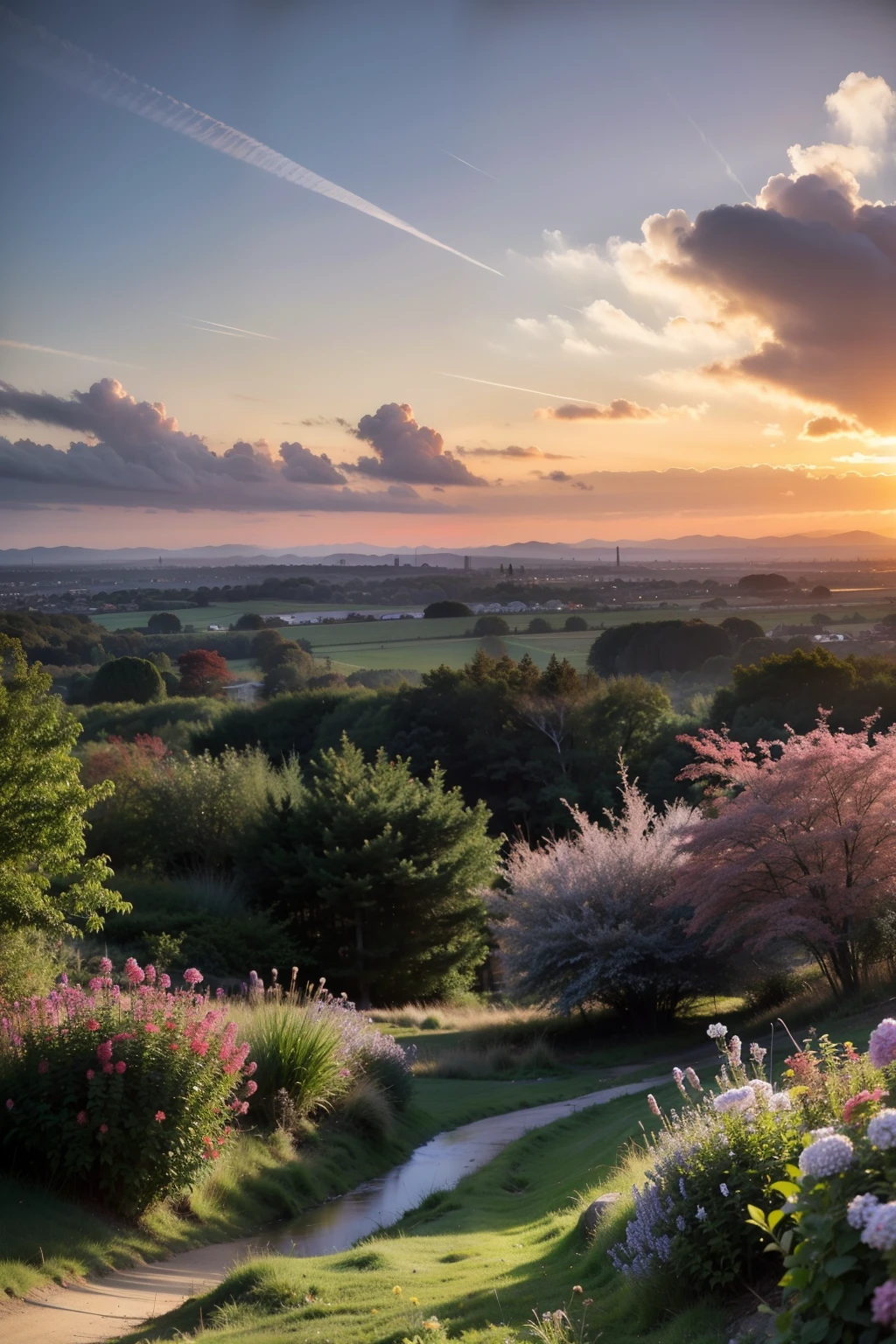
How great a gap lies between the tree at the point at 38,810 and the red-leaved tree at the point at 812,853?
10.0 meters

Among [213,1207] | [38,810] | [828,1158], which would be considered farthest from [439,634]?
[828,1158]

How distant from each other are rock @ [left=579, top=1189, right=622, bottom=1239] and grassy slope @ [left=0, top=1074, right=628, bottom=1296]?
151 inches

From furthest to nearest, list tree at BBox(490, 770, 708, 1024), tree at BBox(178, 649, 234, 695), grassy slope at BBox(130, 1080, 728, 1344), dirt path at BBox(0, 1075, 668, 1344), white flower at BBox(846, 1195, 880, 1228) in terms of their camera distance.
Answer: tree at BBox(178, 649, 234, 695)
tree at BBox(490, 770, 708, 1024)
dirt path at BBox(0, 1075, 668, 1344)
grassy slope at BBox(130, 1080, 728, 1344)
white flower at BBox(846, 1195, 880, 1228)

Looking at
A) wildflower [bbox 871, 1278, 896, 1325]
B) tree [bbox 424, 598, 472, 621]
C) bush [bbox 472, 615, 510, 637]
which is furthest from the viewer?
tree [bbox 424, 598, 472, 621]

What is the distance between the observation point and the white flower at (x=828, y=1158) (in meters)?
3.24

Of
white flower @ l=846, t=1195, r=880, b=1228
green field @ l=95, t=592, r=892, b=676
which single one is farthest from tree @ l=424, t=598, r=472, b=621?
white flower @ l=846, t=1195, r=880, b=1228

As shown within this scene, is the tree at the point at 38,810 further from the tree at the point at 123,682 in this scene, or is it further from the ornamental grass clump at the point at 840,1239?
the tree at the point at 123,682

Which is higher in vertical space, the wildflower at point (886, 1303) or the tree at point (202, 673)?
the wildflower at point (886, 1303)

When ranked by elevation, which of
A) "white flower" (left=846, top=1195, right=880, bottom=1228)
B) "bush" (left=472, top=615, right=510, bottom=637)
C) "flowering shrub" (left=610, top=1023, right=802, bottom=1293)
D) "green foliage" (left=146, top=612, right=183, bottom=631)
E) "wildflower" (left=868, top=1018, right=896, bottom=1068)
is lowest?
"flowering shrub" (left=610, top=1023, right=802, bottom=1293)

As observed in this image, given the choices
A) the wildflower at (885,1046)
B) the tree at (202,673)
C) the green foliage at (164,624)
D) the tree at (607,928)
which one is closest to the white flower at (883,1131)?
the wildflower at (885,1046)

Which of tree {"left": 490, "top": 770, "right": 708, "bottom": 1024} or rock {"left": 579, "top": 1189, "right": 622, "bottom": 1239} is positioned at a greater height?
rock {"left": 579, "top": 1189, "right": 622, "bottom": 1239}

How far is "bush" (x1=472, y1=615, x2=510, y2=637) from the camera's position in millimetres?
77000

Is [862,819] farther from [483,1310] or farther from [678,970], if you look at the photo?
[483,1310]

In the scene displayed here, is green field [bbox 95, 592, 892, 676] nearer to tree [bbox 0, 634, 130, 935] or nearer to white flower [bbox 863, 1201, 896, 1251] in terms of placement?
tree [bbox 0, 634, 130, 935]
